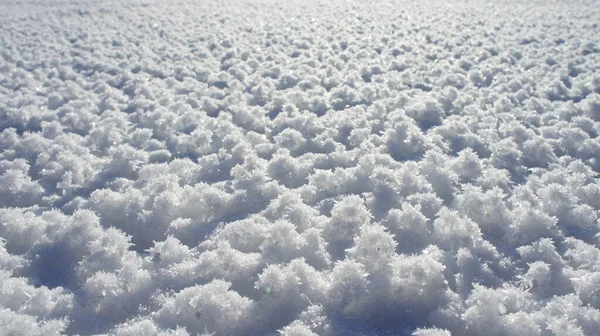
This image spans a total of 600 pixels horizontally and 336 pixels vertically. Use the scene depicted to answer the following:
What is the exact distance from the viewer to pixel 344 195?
21.6 feet

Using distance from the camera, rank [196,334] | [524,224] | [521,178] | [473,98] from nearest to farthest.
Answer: [196,334], [524,224], [521,178], [473,98]

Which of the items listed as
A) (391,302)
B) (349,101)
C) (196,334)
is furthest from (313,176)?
(349,101)

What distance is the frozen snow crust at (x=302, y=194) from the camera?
455 cm

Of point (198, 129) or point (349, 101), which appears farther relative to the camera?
point (349, 101)

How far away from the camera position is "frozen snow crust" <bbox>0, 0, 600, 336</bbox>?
4555 millimetres

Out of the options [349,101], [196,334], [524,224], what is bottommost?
[196,334]

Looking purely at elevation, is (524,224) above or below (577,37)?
below

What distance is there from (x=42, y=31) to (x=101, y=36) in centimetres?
227

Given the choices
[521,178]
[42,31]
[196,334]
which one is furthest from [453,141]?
[42,31]

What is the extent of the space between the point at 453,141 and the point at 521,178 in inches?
57.7

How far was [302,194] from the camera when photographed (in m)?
6.58

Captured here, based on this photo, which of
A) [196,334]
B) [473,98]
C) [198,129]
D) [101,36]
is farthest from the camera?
[101,36]

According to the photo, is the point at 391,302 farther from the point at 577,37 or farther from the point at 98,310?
the point at 577,37

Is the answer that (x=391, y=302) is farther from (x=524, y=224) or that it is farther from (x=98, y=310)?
(x=98, y=310)
